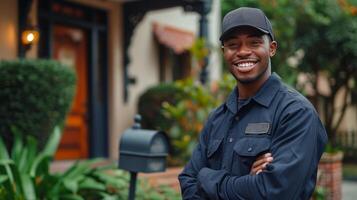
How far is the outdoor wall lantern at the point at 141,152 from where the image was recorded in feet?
13.4

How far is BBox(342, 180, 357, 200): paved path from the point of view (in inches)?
352

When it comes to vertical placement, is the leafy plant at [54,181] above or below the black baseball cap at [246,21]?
below

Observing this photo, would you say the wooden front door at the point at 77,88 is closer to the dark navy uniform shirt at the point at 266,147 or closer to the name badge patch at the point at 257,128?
Answer: the dark navy uniform shirt at the point at 266,147

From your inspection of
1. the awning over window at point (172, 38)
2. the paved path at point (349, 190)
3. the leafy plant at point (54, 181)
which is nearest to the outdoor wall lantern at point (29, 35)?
the leafy plant at point (54, 181)

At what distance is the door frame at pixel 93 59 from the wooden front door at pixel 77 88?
0.09m

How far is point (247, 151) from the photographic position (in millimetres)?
2018

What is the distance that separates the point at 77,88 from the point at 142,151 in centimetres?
571

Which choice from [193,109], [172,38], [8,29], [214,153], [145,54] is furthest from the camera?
[172,38]

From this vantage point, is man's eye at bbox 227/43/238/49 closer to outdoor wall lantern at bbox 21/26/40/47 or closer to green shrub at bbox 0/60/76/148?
green shrub at bbox 0/60/76/148

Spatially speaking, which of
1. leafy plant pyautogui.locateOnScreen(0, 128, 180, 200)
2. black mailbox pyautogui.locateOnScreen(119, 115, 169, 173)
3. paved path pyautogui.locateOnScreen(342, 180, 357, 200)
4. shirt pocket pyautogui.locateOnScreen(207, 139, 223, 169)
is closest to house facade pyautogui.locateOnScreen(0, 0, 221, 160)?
paved path pyautogui.locateOnScreen(342, 180, 357, 200)

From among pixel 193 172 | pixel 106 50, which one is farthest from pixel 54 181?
pixel 106 50

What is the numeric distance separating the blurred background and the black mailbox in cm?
264

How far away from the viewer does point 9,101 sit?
6.49 m

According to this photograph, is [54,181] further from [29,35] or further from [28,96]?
[29,35]
